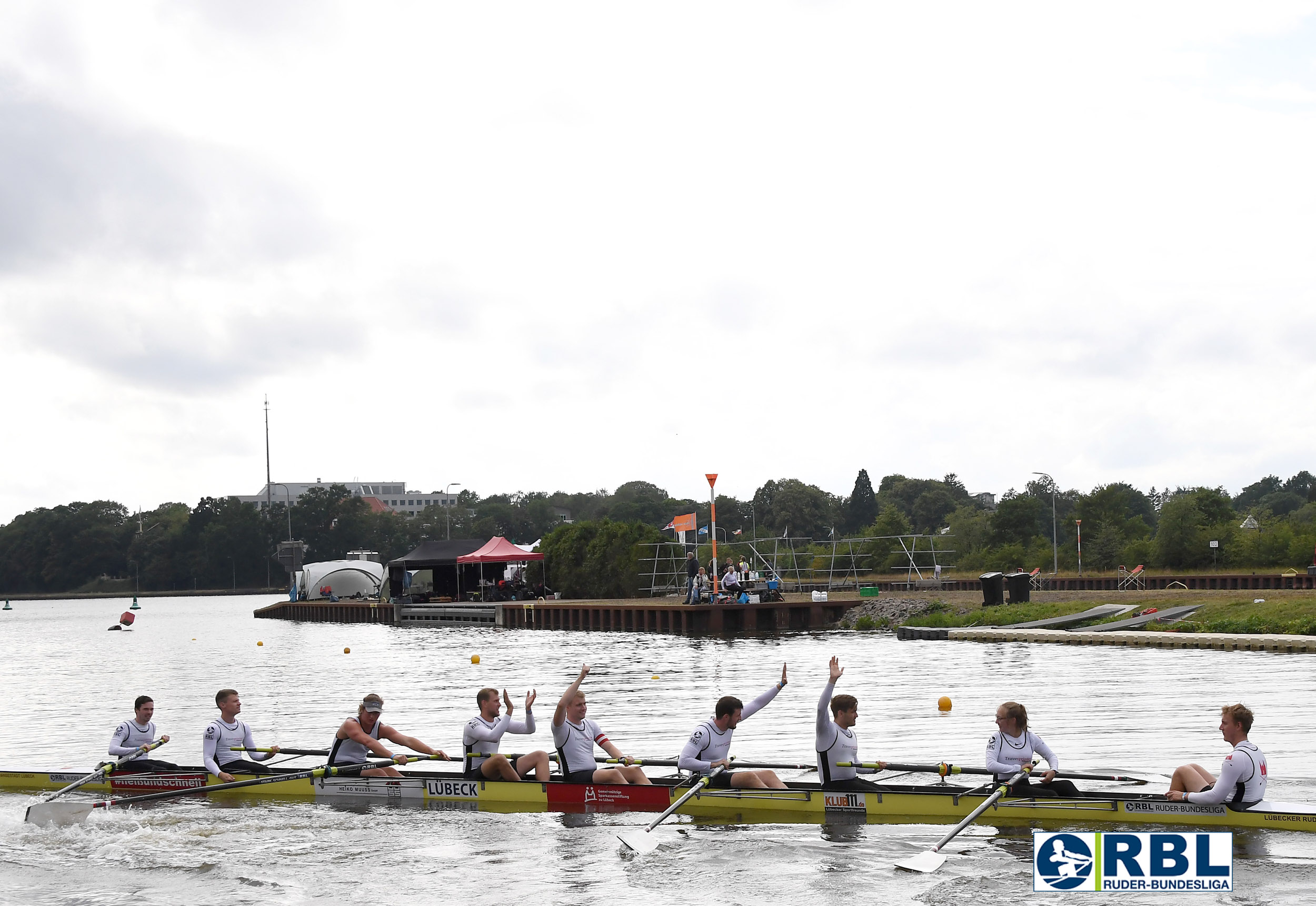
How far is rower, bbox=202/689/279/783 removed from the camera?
16.5 metres

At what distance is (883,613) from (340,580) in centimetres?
5991

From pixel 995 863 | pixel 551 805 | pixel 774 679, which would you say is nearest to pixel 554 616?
pixel 774 679

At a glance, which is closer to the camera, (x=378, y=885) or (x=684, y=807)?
(x=378, y=885)

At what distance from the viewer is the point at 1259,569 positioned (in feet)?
176

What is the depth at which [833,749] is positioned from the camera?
44.9 ft

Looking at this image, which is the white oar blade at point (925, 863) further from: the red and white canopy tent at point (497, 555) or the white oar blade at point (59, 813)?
the red and white canopy tent at point (497, 555)

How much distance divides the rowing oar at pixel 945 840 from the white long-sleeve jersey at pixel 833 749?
141 cm

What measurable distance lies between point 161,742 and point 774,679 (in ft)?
50.6

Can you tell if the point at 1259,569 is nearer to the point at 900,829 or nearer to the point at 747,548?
the point at 747,548

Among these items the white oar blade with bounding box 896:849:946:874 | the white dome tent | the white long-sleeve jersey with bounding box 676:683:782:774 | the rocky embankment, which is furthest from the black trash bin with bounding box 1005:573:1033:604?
the white dome tent

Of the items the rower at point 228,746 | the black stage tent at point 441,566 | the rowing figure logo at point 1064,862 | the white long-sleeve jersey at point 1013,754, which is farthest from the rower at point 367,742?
the black stage tent at point 441,566

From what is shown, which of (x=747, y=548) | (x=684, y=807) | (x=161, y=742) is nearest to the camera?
(x=684, y=807)

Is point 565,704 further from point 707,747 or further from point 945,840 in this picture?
point 945,840

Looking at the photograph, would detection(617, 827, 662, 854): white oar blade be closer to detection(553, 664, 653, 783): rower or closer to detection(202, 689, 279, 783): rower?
detection(553, 664, 653, 783): rower
